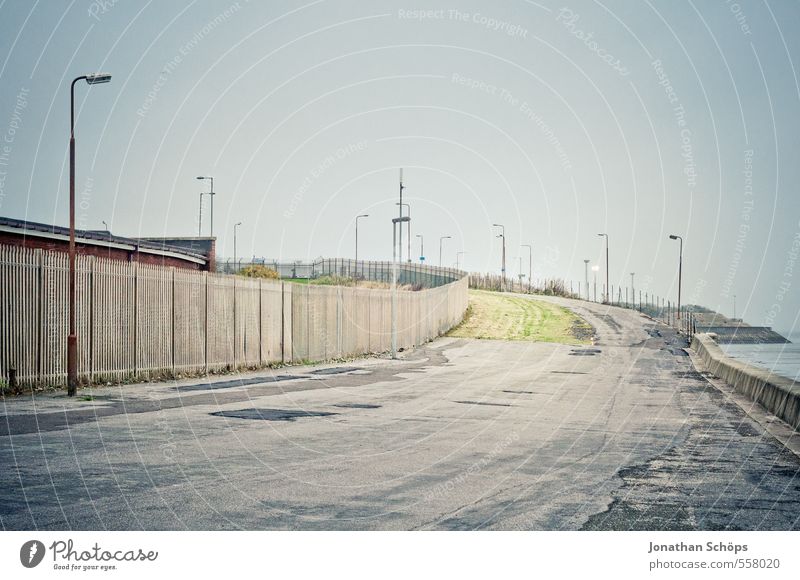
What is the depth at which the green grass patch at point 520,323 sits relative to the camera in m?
53.8

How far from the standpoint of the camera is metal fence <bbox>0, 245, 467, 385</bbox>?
62.3 feet

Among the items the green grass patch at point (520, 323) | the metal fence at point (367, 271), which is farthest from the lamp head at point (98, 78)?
the metal fence at point (367, 271)

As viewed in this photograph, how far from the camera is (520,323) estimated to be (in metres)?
60.5

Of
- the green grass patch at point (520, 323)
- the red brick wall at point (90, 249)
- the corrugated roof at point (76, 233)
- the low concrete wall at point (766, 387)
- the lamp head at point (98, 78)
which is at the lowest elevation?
the green grass patch at point (520, 323)

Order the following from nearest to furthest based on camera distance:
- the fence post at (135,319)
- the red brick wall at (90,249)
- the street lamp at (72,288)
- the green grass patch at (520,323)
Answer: the street lamp at (72,288) → the fence post at (135,319) → the red brick wall at (90,249) → the green grass patch at (520,323)

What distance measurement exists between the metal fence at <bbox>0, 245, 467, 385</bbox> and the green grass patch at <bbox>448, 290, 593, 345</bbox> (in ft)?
53.4

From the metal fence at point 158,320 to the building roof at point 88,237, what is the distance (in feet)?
31.8

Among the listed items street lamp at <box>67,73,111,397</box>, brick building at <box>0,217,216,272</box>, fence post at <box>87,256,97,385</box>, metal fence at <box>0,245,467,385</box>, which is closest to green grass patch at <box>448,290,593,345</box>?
metal fence at <box>0,245,467,385</box>

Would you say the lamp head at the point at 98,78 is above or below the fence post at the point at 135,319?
above

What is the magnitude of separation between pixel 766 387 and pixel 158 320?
16.1m

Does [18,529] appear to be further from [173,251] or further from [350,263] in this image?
[350,263]

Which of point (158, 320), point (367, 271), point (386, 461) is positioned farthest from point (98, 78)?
point (367, 271)

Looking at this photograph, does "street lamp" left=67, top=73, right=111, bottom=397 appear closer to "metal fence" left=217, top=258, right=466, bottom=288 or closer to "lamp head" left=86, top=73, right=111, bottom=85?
"lamp head" left=86, top=73, right=111, bottom=85

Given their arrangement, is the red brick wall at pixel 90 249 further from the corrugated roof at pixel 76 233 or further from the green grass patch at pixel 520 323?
the green grass patch at pixel 520 323
